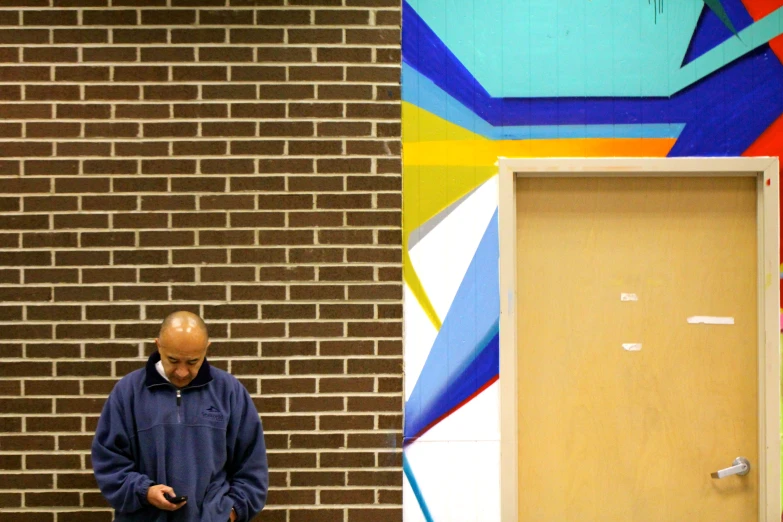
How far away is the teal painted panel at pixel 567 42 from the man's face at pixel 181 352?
177 cm

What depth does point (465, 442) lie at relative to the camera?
132 inches

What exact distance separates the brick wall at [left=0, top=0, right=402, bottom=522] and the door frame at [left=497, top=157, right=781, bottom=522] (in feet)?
1.60

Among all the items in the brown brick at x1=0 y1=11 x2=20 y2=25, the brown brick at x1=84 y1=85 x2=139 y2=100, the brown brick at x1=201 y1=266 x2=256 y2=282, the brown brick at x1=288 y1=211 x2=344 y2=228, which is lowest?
the brown brick at x1=201 y1=266 x2=256 y2=282

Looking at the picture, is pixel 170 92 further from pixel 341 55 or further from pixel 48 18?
pixel 341 55

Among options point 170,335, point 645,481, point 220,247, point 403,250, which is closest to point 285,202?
point 220,247

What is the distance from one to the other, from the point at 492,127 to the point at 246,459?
1.79 m

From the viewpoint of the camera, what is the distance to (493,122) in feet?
11.1

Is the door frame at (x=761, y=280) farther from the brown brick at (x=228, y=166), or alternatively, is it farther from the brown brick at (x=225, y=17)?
the brown brick at (x=225, y=17)

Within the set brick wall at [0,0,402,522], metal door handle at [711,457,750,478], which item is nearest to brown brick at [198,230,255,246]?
brick wall at [0,0,402,522]

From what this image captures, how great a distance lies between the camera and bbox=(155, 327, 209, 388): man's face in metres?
2.50

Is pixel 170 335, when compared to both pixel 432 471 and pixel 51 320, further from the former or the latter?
pixel 432 471

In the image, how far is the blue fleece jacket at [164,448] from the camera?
2.56 metres

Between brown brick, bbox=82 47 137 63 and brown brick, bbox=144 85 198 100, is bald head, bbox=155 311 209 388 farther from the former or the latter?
brown brick, bbox=82 47 137 63

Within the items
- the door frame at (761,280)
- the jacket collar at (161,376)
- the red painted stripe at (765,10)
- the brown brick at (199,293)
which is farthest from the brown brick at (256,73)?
the red painted stripe at (765,10)
